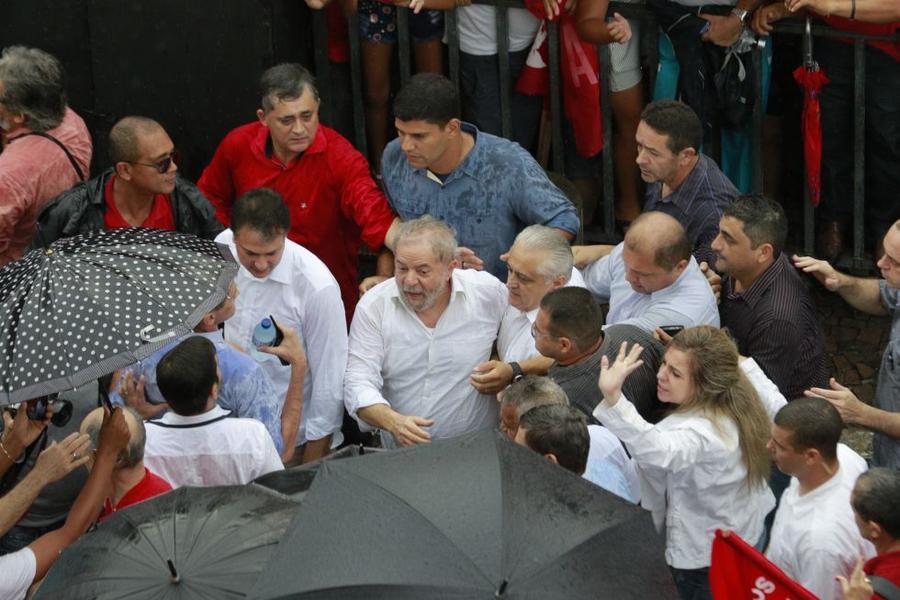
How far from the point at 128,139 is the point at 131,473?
6.49 ft

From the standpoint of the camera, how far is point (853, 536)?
4867 mm

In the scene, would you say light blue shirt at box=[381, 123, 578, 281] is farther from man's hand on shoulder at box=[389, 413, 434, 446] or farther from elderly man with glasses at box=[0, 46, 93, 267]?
elderly man with glasses at box=[0, 46, 93, 267]

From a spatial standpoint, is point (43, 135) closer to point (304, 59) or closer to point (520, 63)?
point (304, 59)

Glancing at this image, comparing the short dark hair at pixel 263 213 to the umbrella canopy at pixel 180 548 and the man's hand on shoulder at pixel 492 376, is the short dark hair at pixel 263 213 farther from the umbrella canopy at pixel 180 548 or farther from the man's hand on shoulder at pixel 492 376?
the umbrella canopy at pixel 180 548

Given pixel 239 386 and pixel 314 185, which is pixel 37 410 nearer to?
pixel 239 386

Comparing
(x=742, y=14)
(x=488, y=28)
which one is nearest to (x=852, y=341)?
(x=742, y=14)

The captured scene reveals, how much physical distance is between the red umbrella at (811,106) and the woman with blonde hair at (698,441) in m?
2.05

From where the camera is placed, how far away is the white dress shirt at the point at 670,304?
610 cm

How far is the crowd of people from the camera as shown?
16.5 ft

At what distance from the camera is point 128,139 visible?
261 inches

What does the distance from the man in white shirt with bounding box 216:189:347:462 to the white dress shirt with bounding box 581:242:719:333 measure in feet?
3.88

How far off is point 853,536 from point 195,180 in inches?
174

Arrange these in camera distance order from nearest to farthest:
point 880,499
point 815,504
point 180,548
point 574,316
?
point 180,548 → point 880,499 → point 815,504 → point 574,316

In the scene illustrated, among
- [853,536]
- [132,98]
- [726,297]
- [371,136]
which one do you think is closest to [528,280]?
[726,297]
